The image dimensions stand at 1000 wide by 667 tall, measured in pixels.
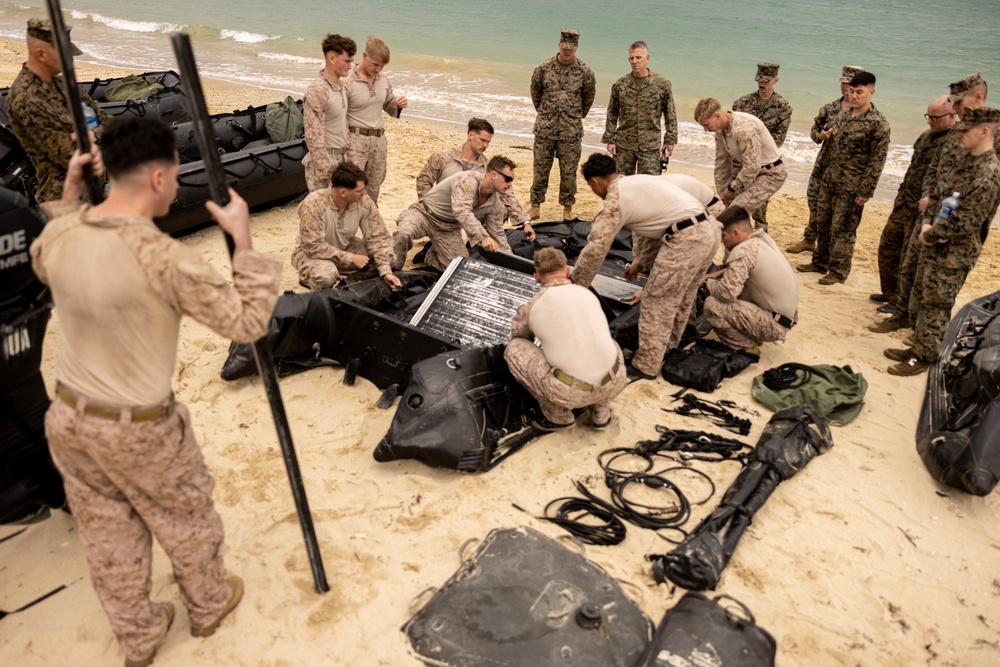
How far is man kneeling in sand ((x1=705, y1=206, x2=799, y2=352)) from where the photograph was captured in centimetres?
526

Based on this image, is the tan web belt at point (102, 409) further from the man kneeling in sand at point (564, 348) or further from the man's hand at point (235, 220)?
the man kneeling in sand at point (564, 348)

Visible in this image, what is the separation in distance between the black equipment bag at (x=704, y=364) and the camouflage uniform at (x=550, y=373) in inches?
35.2

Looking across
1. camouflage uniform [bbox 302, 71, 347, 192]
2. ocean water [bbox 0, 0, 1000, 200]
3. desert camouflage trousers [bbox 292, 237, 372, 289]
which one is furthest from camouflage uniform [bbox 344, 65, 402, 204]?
ocean water [bbox 0, 0, 1000, 200]

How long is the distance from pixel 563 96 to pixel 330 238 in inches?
137

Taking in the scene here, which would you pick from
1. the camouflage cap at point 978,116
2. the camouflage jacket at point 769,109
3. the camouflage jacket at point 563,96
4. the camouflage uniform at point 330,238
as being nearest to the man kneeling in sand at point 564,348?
the camouflage uniform at point 330,238

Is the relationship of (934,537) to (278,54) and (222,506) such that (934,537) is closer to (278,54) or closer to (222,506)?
(222,506)

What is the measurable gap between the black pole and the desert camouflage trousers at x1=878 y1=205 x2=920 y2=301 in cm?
591

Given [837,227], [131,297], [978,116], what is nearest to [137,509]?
[131,297]

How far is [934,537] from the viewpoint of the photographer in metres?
3.87

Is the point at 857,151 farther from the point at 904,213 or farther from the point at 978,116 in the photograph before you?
the point at 978,116

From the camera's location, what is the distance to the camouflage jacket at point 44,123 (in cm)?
508

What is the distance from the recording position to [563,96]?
25.9 feet

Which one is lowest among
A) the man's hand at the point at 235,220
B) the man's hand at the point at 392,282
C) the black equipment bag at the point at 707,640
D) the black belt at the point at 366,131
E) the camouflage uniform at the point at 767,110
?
the black equipment bag at the point at 707,640

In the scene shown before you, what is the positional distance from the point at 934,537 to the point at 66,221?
4.22 m
